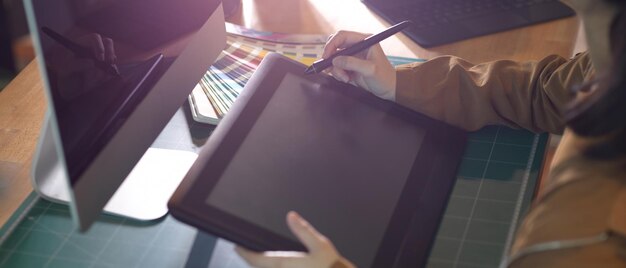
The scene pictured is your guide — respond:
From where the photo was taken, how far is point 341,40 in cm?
105

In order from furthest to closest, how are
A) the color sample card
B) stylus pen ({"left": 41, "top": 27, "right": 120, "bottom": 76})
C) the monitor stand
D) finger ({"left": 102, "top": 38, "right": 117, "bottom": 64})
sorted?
the color sample card, the monitor stand, finger ({"left": 102, "top": 38, "right": 117, "bottom": 64}), stylus pen ({"left": 41, "top": 27, "right": 120, "bottom": 76})

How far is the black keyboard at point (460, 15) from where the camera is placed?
125 cm

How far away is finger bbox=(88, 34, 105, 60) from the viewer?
77 cm

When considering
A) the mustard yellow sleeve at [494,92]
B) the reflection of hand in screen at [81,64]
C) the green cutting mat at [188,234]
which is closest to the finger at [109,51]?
the reflection of hand in screen at [81,64]

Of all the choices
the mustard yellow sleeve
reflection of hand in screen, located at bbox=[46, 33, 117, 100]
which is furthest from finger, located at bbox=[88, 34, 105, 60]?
the mustard yellow sleeve

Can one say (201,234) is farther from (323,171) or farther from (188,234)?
(323,171)

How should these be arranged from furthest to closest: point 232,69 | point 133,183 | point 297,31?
point 297,31, point 232,69, point 133,183

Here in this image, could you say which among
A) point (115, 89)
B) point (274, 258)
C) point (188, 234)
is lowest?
point (188, 234)

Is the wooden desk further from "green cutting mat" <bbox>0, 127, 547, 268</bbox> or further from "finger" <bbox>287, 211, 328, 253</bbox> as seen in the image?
"finger" <bbox>287, 211, 328, 253</bbox>

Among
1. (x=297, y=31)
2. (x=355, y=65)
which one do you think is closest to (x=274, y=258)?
(x=355, y=65)

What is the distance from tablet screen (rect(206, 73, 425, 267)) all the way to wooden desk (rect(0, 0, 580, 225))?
1.12 feet

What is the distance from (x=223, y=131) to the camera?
84 cm

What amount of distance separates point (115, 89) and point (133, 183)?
0.76 feet

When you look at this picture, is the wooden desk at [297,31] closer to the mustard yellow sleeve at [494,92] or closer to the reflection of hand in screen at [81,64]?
the mustard yellow sleeve at [494,92]
